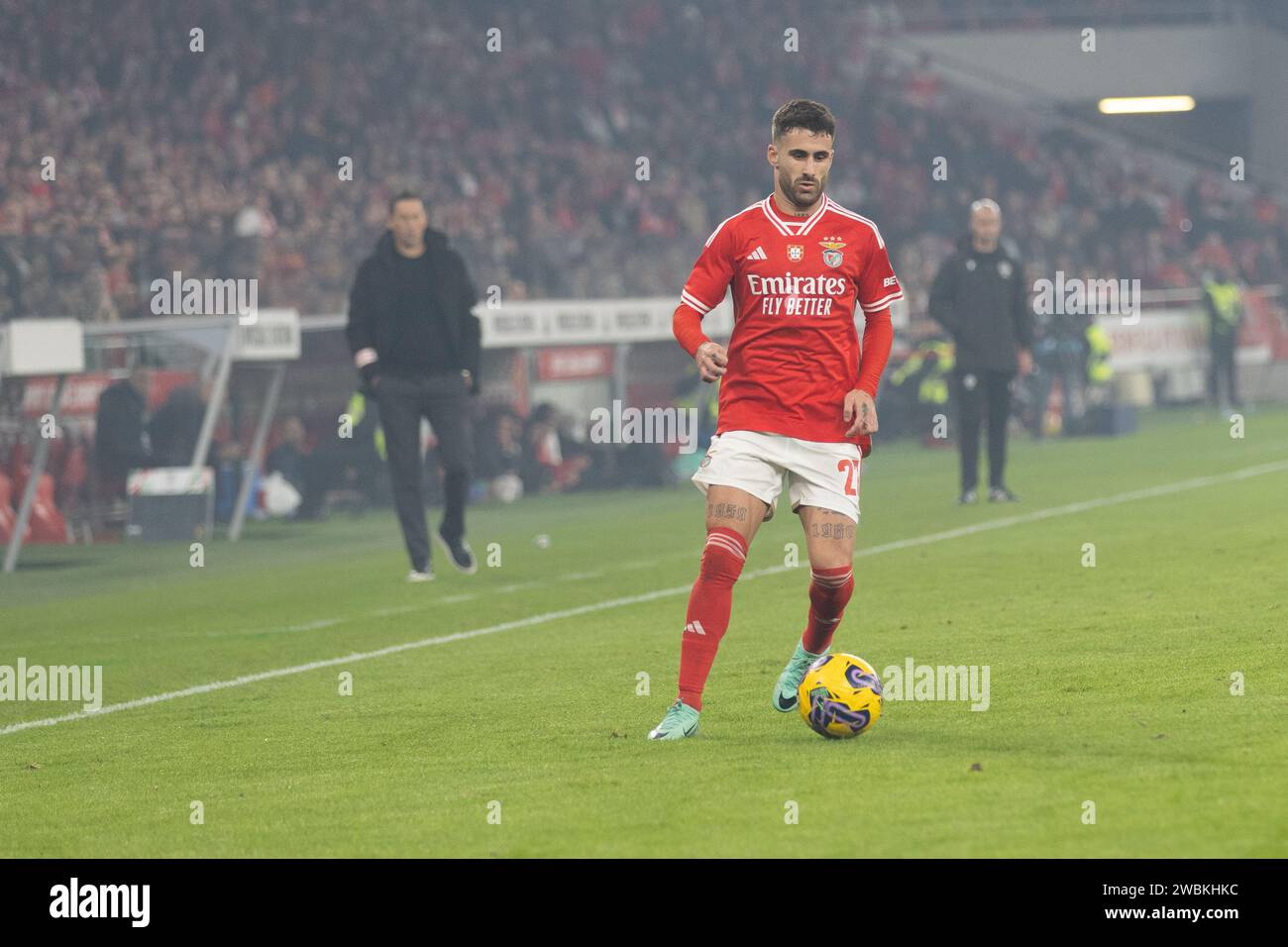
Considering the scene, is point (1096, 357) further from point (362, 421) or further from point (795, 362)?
point (795, 362)

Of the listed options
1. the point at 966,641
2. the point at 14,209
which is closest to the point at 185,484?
the point at 14,209

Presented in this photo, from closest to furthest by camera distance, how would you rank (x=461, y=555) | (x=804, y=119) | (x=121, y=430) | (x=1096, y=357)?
(x=804, y=119)
(x=461, y=555)
(x=121, y=430)
(x=1096, y=357)

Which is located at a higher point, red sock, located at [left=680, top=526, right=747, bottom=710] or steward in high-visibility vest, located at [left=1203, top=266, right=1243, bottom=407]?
steward in high-visibility vest, located at [left=1203, top=266, right=1243, bottom=407]

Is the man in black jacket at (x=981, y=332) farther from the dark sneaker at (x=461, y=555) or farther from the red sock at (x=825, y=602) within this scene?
the red sock at (x=825, y=602)

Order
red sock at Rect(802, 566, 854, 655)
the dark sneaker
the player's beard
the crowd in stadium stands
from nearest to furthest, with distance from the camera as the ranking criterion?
the player's beard
red sock at Rect(802, 566, 854, 655)
the dark sneaker
the crowd in stadium stands

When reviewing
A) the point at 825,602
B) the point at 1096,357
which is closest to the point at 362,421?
the point at 1096,357

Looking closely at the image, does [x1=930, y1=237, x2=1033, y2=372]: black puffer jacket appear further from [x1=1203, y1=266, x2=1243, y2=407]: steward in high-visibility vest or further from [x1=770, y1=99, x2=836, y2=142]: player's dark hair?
[x1=1203, y1=266, x2=1243, y2=407]: steward in high-visibility vest

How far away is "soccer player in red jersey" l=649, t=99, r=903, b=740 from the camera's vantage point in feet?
23.6

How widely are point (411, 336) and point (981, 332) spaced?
5.55 metres

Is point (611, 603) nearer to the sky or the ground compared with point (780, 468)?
nearer to the ground

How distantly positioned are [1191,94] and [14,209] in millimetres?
27488

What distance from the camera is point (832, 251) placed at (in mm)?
7242

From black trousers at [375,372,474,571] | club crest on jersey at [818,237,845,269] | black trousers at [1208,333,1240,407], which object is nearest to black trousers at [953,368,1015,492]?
black trousers at [375,372,474,571]

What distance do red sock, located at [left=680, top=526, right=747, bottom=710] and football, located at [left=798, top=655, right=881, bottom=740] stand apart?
0.33m
